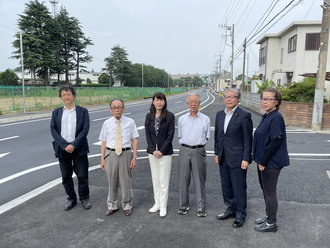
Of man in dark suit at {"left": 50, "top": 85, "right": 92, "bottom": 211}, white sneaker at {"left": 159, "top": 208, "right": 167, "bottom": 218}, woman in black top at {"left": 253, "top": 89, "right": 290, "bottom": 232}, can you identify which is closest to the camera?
woman in black top at {"left": 253, "top": 89, "right": 290, "bottom": 232}

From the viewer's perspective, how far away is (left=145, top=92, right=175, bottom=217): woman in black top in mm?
3583

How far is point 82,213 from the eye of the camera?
3.81m

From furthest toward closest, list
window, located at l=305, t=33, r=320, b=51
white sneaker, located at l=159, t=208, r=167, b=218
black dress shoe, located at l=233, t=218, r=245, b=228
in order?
1. window, located at l=305, t=33, r=320, b=51
2. white sneaker, located at l=159, t=208, r=167, b=218
3. black dress shoe, located at l=233, t=218, r=245, b=228

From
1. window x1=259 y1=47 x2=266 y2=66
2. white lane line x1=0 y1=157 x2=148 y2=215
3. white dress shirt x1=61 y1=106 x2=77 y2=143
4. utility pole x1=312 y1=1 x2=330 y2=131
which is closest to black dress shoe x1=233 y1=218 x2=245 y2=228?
white dress shirt x1=61 y1=106 x2=77 y2=143

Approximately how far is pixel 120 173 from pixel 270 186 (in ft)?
6.81

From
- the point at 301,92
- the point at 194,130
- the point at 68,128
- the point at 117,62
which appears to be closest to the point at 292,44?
the point at 301,92

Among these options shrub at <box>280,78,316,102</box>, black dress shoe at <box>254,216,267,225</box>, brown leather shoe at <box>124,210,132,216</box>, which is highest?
shrub at <box>280,78,316,102</box>

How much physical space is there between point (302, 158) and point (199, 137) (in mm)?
4586

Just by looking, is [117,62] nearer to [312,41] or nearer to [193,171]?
[312,41]

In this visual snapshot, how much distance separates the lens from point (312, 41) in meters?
21.6

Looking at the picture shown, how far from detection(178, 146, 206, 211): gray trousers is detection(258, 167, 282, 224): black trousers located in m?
0.83

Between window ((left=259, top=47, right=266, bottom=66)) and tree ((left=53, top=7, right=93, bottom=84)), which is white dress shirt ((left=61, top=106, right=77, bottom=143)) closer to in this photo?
window ((left=259, top=47, right=266, bottom=66))

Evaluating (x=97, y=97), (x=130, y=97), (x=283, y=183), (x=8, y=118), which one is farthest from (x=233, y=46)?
(x=283, y=183)

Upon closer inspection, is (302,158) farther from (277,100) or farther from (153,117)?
(153,117)
